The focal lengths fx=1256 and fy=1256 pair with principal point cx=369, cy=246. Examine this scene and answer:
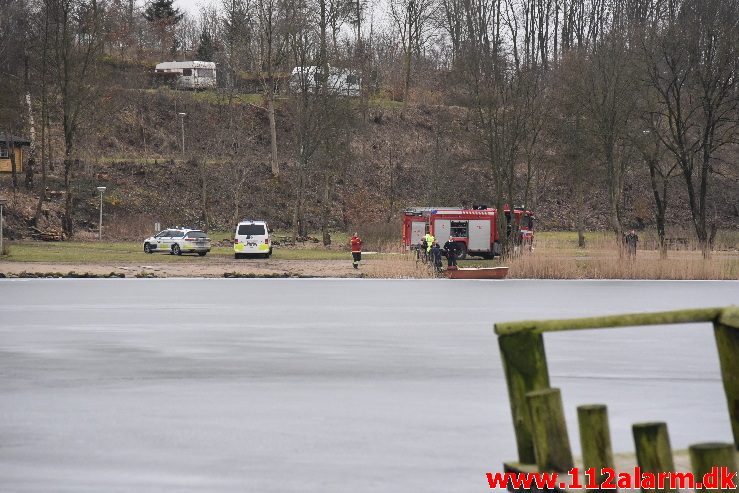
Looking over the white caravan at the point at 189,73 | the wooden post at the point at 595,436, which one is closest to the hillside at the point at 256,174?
the white caravan at the point at 189,73

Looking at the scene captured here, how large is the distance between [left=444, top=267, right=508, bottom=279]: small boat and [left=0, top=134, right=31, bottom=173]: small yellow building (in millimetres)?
38490

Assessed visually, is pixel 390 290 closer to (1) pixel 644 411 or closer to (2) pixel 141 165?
(1) pixel 644 411

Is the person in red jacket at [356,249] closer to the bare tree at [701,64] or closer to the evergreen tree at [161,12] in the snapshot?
the bare tree at [701,64]

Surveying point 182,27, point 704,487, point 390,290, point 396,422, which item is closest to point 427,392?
point 396,422

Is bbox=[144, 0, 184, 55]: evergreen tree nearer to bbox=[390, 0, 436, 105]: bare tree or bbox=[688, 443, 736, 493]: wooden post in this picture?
bbox=[390, 0, 436, 105]: bare tree

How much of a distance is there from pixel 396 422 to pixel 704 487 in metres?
7.94

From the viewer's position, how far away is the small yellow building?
3061 inches

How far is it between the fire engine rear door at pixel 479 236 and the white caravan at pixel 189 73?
4493 cm

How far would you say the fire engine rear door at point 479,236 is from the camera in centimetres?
6000

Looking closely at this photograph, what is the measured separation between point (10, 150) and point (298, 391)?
64067mm

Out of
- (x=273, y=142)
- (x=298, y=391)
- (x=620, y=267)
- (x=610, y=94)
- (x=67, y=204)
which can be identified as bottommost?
(x=298, y=391)

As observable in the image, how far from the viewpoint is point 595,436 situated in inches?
317

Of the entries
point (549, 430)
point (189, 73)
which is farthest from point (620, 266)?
point (189, 73)

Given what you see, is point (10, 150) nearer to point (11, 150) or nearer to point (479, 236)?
point (11, 150)
